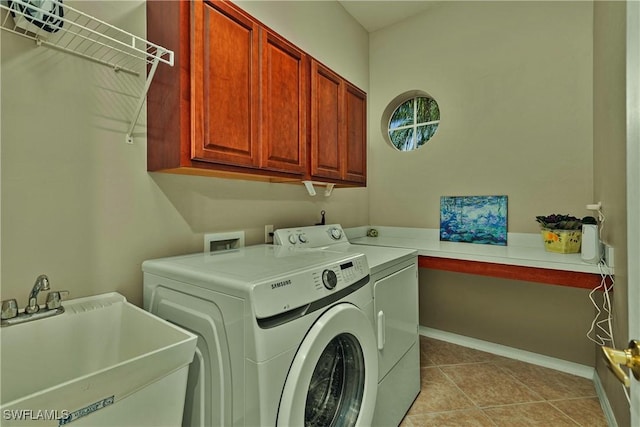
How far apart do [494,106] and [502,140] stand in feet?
0.96

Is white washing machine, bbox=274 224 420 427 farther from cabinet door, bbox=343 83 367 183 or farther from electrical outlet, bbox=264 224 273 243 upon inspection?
cabinet door, bbox=343 83 367 183

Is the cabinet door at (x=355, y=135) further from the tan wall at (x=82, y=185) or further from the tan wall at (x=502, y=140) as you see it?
the tan wall at (x=82, y=185)

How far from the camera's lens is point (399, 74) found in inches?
116

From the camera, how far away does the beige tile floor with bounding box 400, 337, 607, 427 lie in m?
1.70

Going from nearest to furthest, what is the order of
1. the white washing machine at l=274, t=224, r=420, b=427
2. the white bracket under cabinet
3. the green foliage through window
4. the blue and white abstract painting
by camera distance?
the white bracket under cabinet
the white washing machine at l=274, t=224, r=420, b=427
the blue and white abstract painting
the green foliage through window

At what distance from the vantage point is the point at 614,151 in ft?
4.83

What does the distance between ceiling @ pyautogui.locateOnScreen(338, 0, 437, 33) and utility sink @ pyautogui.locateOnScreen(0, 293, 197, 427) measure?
2.97m

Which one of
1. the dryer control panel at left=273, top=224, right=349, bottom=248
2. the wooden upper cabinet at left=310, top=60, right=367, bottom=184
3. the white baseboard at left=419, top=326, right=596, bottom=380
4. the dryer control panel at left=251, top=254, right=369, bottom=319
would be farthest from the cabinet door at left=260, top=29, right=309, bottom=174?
the white baseboard at left=419, top=326, right=596, bottom=380

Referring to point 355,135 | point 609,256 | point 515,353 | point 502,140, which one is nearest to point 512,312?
point 515,353

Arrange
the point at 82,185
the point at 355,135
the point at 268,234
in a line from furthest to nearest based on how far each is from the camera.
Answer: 1. the point at 355,135
2. the point at 268,234
3. the point at 82,185

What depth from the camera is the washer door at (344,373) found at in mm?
1111

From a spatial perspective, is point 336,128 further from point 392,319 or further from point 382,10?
point 382,10

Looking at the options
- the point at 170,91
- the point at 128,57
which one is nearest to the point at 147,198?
Result: the point at 170,91

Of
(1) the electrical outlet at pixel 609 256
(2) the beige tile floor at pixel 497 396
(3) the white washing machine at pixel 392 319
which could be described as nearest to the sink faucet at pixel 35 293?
(3) the white washing machine at pixel 392 319
